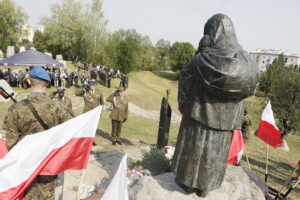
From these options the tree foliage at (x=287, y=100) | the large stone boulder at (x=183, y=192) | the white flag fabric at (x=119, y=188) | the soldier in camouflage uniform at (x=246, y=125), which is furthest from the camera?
the tree foliage at (x=287, y=100)

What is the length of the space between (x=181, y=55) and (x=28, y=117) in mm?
58414

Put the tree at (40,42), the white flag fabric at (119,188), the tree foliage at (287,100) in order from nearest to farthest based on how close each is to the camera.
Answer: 1. the white flag fabric at (119,188)
2. the tree foliage at (287,100)
3. the tree at (40,42)

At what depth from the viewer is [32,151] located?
92.9 inches

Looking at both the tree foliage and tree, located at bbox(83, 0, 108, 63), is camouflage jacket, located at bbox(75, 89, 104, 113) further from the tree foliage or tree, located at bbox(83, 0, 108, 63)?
tree, located at bbox(83, 0, 108, 63)

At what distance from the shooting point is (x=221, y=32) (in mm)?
2967

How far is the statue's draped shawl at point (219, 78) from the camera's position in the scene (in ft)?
9.16

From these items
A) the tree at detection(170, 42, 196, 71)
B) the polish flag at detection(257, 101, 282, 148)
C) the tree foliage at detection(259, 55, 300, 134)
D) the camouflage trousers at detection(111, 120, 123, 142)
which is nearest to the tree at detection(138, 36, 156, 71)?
the tree at detection(170, 42, 196, 71)

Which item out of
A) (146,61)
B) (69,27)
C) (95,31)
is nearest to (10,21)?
(69,27)

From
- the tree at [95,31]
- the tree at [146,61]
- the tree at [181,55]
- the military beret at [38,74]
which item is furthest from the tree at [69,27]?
the military beret at [38,74]

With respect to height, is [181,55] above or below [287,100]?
above

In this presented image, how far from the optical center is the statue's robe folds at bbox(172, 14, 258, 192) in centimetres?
282

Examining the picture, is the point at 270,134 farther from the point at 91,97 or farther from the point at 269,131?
the point at 91,97

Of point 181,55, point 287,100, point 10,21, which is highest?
point 10,21

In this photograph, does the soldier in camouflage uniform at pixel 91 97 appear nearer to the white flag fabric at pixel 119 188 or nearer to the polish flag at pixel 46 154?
the polish flag at pixel 46 154
